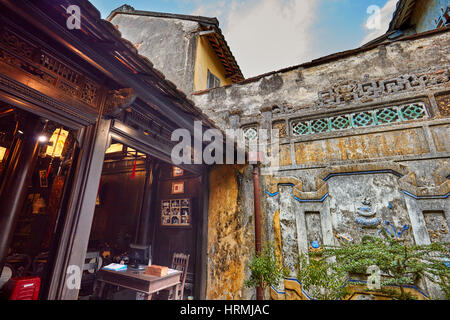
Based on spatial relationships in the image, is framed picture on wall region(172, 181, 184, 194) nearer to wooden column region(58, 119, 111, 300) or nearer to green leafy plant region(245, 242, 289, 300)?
green leafy plant region(245, 242, 289, 300)

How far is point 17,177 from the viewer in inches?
164

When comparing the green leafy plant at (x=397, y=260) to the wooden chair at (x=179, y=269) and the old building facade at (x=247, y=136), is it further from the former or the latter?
the wooden chair at (x=179, y=269)

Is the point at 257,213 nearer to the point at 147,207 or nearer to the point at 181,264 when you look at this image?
the point at 181,264

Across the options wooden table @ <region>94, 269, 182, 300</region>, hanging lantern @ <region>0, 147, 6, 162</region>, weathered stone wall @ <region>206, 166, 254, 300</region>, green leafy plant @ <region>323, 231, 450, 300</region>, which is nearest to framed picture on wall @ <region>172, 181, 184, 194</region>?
weathered stone wall @ <region>206, 166, 254, 300</region>

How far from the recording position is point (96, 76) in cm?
286

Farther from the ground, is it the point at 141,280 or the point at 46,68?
the point at 46,68

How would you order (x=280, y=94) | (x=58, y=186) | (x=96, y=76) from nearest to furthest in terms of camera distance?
(x=96, y=76), (x=280, y=94), (x=58, y=186)

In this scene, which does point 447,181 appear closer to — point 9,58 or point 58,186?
point 9,58

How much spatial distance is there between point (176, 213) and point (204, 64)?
19.7 feet

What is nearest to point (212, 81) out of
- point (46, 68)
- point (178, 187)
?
point (178, 187)

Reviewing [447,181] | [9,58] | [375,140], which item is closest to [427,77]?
[375,140]

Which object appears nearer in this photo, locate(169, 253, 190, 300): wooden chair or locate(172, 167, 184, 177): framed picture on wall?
locate(169, 253, 190, 300): wooden chair

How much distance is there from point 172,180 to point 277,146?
3.48 meters

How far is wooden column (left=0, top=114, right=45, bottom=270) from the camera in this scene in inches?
150
